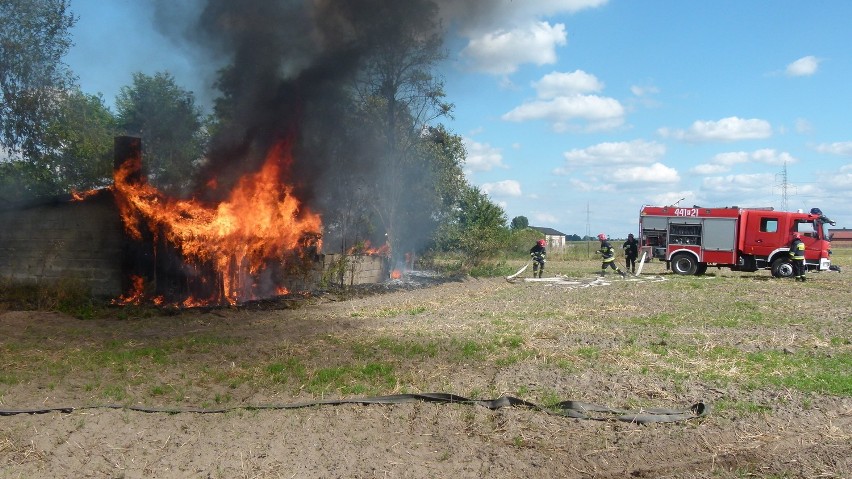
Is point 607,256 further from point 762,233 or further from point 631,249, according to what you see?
point 762,233

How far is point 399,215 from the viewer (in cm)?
2877

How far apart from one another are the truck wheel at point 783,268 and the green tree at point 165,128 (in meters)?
20.5

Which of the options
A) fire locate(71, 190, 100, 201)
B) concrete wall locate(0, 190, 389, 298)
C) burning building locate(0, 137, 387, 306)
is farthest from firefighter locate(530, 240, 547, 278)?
fire locate(71, 190, 100, 201)

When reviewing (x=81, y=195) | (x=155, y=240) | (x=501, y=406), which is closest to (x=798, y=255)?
(x=501, y=406)

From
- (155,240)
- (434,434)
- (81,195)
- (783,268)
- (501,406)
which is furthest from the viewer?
(783,268)

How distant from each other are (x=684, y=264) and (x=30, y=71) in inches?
997

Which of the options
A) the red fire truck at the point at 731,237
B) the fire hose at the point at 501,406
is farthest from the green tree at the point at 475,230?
the fire hose at the point at 501,406

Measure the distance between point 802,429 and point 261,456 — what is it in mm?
4643

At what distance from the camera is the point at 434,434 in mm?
5527

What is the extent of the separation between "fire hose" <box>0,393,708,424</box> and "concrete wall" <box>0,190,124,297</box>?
9371mm

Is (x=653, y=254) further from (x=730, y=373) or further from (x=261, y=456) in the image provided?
(x=261, y=456)

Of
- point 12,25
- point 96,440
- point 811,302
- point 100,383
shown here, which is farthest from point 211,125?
point 811,302

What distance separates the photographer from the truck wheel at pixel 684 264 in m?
25.8

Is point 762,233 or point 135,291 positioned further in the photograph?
point 762,233
